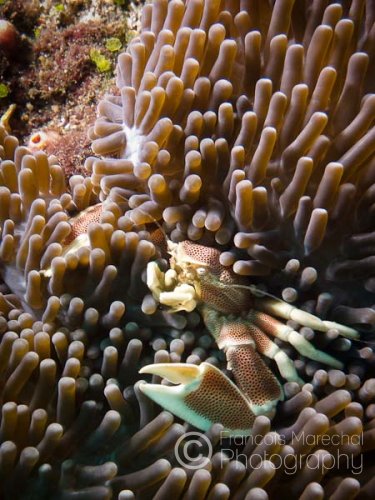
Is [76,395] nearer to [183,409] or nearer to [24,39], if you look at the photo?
[183,409]

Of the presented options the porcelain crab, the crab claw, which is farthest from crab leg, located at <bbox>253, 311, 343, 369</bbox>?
the crab claw

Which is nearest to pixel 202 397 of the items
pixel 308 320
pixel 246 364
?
pixel 246 364

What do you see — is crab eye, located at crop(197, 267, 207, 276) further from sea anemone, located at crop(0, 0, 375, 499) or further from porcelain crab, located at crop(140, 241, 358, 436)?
sea anemone, located at crop(0, 0, 375, 499)

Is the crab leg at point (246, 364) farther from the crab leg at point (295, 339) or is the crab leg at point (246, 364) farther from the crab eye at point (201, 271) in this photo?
the crab eye at point (201, 271)

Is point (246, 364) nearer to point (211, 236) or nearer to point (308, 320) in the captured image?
point (308, 320)

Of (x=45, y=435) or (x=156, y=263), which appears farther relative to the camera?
(x=156, y=263)

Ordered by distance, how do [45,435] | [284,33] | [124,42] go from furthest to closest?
1. [124,42]
2. [284,33]
3. [45,435]

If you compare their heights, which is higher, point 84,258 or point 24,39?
point 24,39

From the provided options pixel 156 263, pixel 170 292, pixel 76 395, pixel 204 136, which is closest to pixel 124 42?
pixel 204 136
